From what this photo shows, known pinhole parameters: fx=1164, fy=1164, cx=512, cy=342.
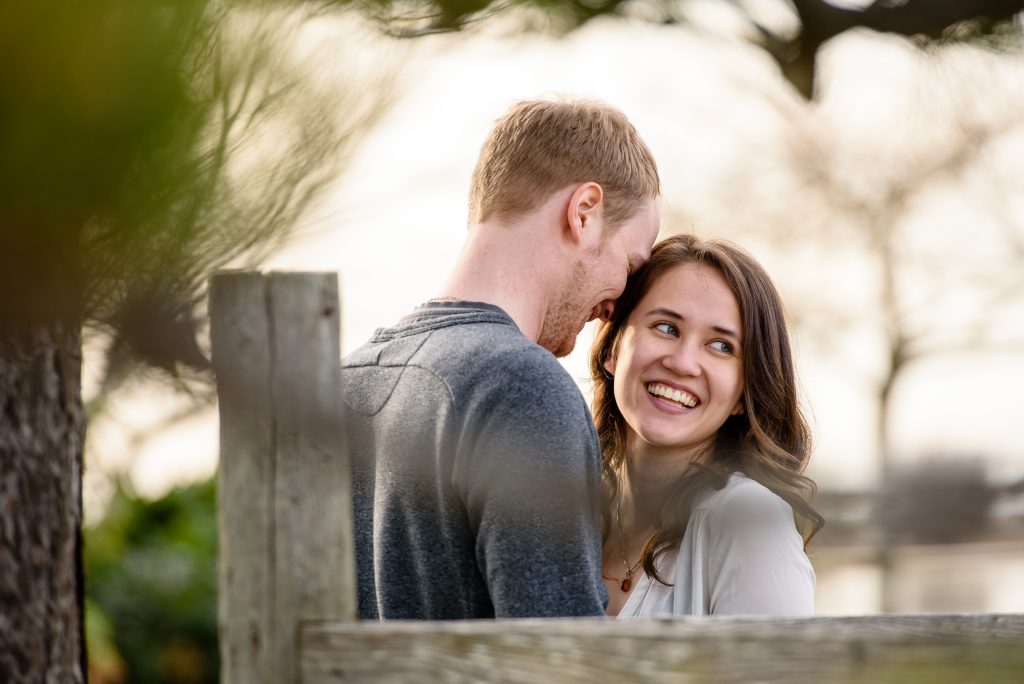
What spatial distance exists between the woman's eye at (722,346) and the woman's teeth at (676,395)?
0.41ft

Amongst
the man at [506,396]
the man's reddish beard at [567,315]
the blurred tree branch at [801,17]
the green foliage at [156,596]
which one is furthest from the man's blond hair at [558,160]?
the green foliage at [156,596]

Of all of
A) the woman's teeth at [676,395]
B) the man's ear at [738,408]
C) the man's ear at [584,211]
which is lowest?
the man's ear at [738,408]

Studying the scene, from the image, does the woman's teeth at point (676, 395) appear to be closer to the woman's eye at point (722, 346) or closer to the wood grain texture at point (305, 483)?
the woman's eye at point (722, 346)

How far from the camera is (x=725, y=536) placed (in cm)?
235

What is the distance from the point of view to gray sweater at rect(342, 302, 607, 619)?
1.81m

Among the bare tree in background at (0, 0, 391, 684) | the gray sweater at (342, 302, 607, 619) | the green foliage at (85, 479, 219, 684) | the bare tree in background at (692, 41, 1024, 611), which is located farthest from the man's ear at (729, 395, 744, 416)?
the green foliage at (85, 479, 219, 684)

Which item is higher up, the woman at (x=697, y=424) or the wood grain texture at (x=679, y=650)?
the woman at (x=697, y=424)

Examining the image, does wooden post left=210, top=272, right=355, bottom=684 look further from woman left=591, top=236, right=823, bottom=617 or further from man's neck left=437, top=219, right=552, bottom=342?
woman left=591, top=236, right=823, bottom=617

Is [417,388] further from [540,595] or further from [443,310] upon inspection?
[540,595]

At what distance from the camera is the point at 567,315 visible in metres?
2.42

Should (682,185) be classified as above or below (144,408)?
above

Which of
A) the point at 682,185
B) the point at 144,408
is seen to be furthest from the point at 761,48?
the point at 682,185

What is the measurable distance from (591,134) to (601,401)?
79 cm

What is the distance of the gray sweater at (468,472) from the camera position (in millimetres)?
1813
